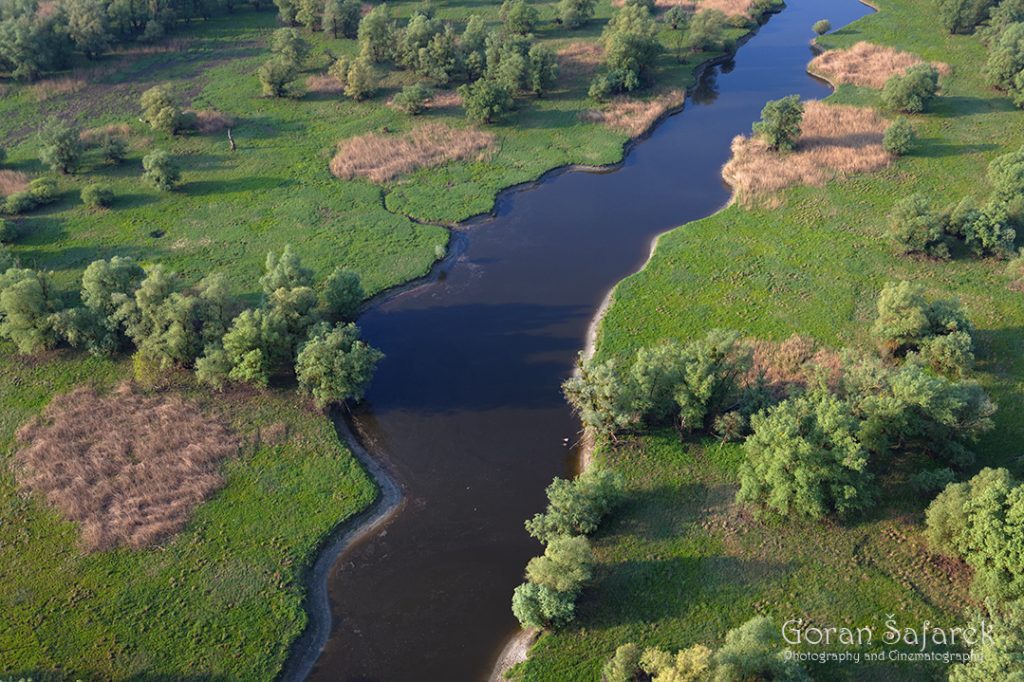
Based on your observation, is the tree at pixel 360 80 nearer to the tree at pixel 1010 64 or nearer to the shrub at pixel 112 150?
the shrub at pixel 112 150

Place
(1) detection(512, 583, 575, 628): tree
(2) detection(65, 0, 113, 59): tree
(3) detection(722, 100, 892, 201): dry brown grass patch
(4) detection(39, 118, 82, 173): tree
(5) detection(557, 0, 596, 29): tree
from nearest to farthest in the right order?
1. (1) detection(512, 583, 575, 628): tree
2. (4) detection(39, 118, 82, 173): tree
3. (3) detection(722, 100, 892, 201): dry brown grass patch
4. (2) detection(65, 0, 113, 59): tree
5. (5) detection(557, 0, 596, 29): tree

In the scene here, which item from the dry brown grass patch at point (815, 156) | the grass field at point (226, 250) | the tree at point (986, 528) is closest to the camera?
the tree at point (986, 528)

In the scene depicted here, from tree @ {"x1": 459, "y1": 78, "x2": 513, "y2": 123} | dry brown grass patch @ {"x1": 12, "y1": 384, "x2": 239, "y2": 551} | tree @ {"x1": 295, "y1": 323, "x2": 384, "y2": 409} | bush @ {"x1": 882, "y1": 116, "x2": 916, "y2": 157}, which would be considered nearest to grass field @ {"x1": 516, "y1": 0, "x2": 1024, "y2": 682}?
bush @ {"x1": 882, "y1": 116, "x2": 916, "y2": 157}

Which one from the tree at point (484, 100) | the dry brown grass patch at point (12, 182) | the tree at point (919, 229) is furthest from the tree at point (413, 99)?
the tree at point (919, 229)

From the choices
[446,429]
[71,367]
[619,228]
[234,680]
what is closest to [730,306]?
[619,228]

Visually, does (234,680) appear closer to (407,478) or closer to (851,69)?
(407,478)

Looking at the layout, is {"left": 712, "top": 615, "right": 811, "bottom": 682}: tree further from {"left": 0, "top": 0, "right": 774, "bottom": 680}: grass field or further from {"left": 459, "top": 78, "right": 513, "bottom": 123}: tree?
{"left": 459, "top": 78, "right": 513, "bottom": 123}: tree
